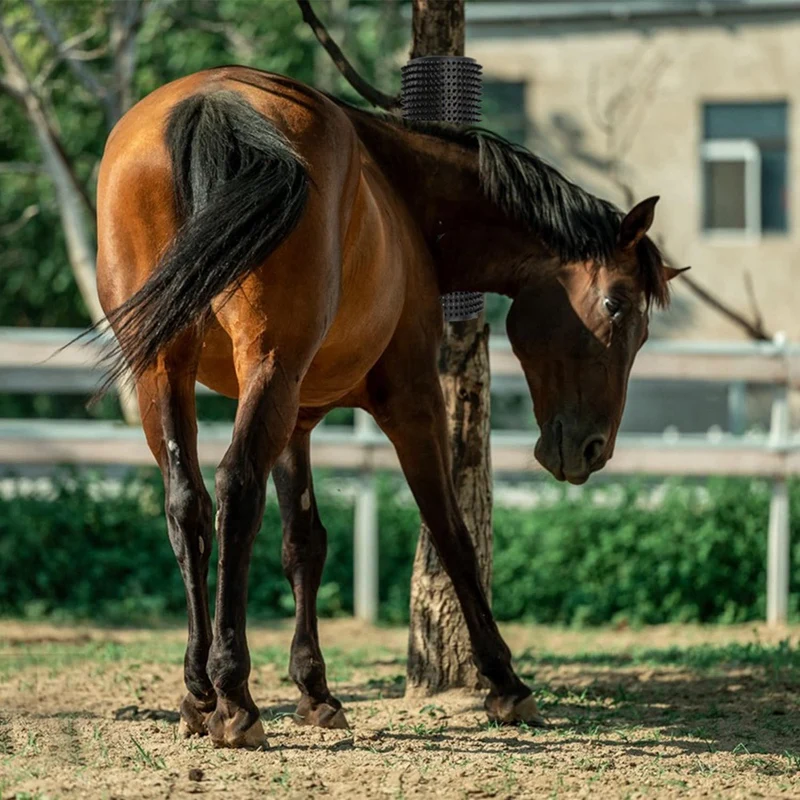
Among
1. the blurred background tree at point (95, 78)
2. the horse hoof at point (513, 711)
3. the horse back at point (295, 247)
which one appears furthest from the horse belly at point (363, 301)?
the blurred background tree at point (95, 78)

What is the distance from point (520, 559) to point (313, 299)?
496 cm

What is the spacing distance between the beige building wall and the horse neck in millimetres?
11999

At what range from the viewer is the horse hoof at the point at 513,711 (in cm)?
509

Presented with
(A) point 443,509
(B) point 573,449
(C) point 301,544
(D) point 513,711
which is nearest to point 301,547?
(C) point 301,544

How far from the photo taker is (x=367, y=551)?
28.3ft

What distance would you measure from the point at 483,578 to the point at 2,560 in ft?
13.4

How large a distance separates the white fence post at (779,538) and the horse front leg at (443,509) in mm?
3652

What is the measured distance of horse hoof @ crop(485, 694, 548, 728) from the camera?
5094 mm

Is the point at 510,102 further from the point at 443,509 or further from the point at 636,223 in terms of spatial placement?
the point at 443,509

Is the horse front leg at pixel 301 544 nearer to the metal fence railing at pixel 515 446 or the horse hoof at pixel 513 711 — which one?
the horse hoof at pixel 513 711

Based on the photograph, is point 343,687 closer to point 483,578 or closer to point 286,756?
point 483,578

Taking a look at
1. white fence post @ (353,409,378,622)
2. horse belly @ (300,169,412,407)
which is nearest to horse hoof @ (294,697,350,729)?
horse belly @ (300,169,412,407)

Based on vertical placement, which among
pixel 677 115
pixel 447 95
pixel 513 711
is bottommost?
pixel 513 711

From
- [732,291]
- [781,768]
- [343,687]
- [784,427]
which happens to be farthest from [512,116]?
[781,768]
